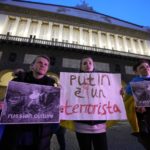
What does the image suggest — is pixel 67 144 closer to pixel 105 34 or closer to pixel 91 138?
pixel 91 138

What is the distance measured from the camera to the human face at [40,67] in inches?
91.8

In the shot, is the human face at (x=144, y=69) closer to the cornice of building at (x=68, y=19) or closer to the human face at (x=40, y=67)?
the human face at (x=40, y=67)

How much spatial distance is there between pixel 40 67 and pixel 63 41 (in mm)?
18683

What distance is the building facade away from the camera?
18188 mm

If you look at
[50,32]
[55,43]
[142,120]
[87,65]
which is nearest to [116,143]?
[142,120]

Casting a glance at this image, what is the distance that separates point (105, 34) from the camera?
23.7 meters

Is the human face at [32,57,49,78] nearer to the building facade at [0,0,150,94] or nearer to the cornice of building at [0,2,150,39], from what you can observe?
the building facade at [0,0,150,94]

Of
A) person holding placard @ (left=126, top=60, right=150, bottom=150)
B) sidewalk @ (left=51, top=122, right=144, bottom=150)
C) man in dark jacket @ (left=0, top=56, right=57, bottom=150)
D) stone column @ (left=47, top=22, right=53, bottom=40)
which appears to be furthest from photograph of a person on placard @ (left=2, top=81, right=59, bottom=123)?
stone column @ (left=47, top=22, right=53, bottom=40)

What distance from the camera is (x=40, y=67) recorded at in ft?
7.67

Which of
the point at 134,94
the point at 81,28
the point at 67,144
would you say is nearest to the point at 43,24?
the point at 81,28

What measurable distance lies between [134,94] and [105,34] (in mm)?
22197

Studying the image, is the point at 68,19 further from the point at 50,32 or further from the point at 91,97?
the point at 91,97

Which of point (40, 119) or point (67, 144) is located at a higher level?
point (40, 119)

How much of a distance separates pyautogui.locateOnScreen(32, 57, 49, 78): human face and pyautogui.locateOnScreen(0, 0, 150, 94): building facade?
50.3ft
